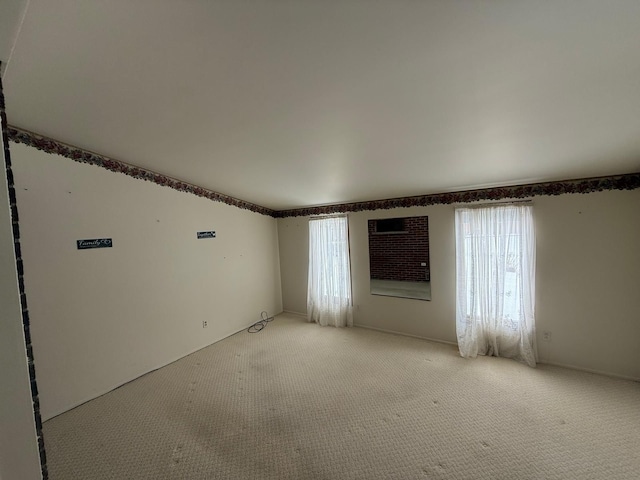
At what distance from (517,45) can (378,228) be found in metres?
3.09

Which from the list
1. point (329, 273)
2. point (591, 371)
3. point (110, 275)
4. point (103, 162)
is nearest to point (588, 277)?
point (591, 371)

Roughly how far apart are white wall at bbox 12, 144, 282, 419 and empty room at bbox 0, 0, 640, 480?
0.07ft

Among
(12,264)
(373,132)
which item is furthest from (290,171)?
(12,264)

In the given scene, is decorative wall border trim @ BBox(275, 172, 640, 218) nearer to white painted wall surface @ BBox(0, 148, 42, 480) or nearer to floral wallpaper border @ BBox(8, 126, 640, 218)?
floral wallpaper border @ BBox(8, 126, 640, 218)

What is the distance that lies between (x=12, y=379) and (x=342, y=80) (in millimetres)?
1635

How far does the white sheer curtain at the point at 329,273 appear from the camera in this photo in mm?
4340

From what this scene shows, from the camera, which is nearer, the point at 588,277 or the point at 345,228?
the point at 588,277

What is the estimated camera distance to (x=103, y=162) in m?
2.70

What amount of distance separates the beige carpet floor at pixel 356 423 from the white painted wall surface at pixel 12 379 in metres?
1.68

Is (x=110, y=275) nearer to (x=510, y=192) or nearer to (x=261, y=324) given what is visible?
(x=261, y=324)

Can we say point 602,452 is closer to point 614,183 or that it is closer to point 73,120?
point 614,183

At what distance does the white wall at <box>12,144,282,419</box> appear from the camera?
2.29 m

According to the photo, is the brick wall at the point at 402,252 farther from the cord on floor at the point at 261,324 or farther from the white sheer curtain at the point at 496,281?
the cord on floor at the point at 261,324

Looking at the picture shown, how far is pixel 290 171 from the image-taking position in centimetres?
276
